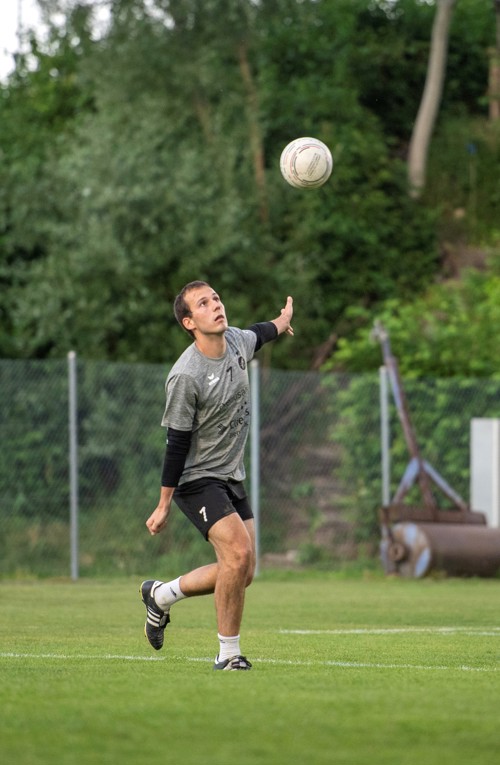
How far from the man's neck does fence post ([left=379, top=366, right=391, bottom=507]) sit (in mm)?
10896

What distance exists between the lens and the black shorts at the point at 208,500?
25.5 feet

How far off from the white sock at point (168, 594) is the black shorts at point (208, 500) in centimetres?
48

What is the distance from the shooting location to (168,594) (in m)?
8.26

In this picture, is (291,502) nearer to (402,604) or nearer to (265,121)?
(402,604)

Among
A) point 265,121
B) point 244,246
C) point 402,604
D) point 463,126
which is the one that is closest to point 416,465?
point 402,604

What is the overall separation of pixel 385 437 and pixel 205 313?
11.2 meters

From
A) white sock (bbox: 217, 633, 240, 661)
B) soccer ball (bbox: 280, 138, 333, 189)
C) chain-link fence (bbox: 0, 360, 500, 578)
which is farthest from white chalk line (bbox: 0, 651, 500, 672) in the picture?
chain-link fence (bbox: 0, 360, 500, 578)

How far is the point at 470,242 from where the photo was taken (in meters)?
31.0

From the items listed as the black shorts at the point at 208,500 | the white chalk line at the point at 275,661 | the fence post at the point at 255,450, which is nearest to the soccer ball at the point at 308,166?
the black shorts at the point at 208,500

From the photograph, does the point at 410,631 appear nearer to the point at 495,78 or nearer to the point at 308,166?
the point at 308,166

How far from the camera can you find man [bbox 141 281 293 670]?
7699 mm

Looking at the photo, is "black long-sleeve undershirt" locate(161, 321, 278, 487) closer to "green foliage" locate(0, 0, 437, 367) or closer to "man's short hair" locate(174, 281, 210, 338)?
"man's short hair" locate(174, 281, 210, 338)

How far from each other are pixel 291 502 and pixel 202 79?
34.5ft

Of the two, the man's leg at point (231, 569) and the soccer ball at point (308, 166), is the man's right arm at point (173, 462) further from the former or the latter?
the soccer ball at point (308, 166)
